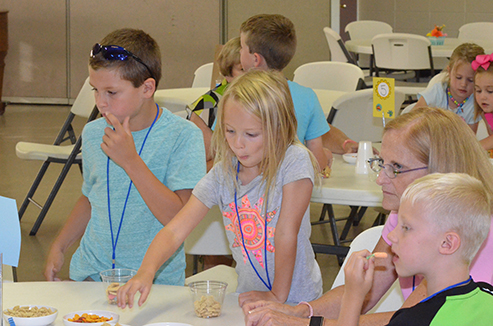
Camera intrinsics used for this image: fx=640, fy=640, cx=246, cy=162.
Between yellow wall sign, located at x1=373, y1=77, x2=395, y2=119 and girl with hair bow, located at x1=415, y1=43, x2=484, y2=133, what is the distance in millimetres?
998

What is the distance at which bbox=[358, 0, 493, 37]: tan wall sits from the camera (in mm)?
9789

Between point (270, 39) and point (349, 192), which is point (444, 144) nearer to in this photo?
point (349, 192)

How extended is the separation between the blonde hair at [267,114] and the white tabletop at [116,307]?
0.37 m

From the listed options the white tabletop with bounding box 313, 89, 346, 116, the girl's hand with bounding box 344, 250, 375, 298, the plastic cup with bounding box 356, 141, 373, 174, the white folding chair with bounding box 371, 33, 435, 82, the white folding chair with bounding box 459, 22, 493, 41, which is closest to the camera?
the girl's hand with bounding box 344, 250, 375, 298

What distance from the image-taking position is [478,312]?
107 cm

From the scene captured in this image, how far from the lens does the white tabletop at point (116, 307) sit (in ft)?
4.53

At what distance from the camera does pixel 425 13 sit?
33.8 feet

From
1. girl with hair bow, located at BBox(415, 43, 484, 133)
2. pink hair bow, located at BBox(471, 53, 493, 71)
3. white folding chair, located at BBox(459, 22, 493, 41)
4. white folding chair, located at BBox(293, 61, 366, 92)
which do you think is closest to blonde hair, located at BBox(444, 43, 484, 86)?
girl with hair bow, located at BBox(415, 43, 484, 133)

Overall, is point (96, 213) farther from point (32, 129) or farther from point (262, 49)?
point (32, 129)

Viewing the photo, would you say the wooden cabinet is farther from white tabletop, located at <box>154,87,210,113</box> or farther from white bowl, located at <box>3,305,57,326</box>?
white bowl, located at <box>3,305,57,326</box>

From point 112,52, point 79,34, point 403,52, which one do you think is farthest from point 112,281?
point 79,34

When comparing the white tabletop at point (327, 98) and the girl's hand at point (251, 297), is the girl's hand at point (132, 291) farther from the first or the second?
the white tabletop at point (327, 98)

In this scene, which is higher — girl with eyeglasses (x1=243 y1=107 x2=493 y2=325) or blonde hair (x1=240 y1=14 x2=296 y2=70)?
blonde hair (x1=240 y1=14 x2=296 y2=70)

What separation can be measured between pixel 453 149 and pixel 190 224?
2.36 ft
